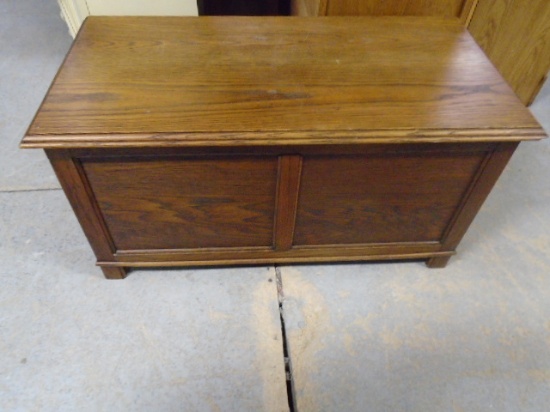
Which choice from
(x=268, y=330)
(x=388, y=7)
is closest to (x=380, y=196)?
(x=268, y=330)

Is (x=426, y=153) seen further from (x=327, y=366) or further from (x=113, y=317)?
(x=113, y=317)

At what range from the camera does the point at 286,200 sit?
1052mm

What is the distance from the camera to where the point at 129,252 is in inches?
45.9

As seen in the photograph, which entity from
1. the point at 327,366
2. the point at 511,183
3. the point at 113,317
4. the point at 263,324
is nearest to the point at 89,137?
the point at 113,317

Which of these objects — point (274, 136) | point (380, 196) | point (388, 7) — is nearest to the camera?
point (274, 136)

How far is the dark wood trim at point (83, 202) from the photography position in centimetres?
91

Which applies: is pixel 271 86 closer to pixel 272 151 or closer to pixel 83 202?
pixel 272 151

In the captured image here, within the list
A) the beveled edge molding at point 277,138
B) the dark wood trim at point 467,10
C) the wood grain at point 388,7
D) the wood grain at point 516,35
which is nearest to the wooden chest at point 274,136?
the beveled edge molding at point 277,138

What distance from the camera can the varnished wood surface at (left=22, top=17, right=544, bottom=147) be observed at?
871mm

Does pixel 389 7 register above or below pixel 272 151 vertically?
above

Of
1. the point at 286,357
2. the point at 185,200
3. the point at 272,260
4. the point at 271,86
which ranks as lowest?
the point at 286,357

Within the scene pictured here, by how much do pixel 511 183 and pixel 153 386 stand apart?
147cm

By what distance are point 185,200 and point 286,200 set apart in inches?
10.2

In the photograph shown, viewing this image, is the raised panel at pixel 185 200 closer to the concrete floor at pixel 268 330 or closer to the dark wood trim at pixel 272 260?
the dark wood trim at pixel 272 260
